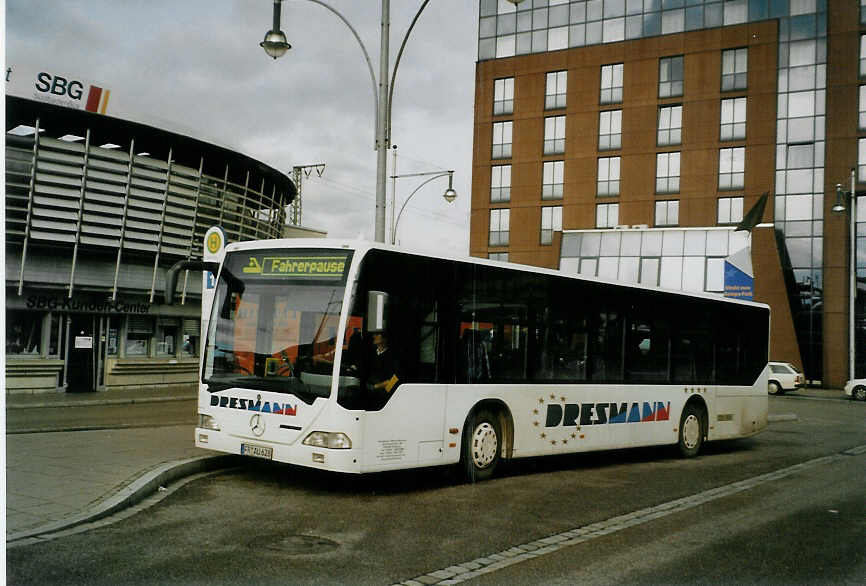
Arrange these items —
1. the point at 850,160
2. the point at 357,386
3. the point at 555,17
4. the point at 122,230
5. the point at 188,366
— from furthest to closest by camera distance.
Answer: the point at 555,17
the point at 850,160
the point at 188,366
the point at 122,230
the point at 357,386

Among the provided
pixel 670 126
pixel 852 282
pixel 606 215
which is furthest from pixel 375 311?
pixel 670 126

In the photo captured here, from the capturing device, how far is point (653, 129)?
2112 inches

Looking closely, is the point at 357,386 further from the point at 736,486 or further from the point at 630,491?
the point at 736,486

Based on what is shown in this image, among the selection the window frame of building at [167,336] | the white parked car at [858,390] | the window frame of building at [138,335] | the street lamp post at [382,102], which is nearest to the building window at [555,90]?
the white parked car at [858,390]

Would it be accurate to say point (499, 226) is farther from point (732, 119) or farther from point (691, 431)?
point (691, 431)

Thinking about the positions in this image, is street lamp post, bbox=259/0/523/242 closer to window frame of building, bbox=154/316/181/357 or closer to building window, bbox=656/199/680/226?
window frame of building, bbox=154/316/181/357

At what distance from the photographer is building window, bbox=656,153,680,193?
174 feet

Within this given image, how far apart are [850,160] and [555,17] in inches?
819

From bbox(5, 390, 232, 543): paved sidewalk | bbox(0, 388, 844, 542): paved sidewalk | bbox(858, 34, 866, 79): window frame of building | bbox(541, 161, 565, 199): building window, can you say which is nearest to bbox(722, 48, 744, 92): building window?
bbox(858, 34, 866, 79): window frame of building

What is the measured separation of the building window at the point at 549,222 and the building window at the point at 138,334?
1374 inches

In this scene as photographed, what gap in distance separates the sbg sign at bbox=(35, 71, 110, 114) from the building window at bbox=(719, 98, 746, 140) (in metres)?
40.0

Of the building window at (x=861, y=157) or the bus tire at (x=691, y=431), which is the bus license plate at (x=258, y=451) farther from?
the building window at (x=861, y=157)

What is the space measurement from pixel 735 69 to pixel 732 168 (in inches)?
241

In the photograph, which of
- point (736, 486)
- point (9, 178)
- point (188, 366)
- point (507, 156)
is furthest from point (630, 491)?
point (507, 156)
